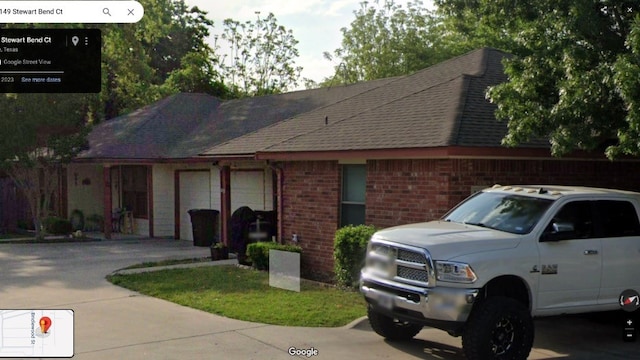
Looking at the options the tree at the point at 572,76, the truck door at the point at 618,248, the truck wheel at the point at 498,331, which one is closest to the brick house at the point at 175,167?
the tree at the point at 572,76

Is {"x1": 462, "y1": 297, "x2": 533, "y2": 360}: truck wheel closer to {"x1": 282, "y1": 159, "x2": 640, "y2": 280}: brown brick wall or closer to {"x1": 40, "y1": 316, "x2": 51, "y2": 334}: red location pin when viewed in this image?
{"x1": 282, "y1": 159, "x2": 640, "y2": 280}: brown brick wall

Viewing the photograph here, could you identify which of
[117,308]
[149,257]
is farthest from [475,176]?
[149,257]

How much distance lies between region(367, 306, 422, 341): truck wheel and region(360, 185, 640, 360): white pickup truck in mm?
12

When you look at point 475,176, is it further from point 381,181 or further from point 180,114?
point 180,114

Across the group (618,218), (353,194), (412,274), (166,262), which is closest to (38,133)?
(166,262)

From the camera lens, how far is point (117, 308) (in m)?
10.0

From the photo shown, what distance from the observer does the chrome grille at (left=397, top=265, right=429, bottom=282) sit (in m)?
7.05

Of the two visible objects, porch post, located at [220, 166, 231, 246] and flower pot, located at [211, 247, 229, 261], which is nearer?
flower pot, located at [211, 247, 229, 261]

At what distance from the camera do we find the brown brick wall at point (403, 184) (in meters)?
10.9

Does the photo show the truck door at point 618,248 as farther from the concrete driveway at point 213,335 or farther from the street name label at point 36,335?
the street name label at point 36,335

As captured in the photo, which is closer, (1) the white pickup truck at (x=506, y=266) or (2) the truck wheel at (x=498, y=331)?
(2) the truck wheel at (x=498, y=331)

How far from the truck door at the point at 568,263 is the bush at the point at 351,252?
12.7ft

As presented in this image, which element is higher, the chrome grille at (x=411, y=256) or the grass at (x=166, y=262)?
the chrome grille at (x=411, y=256)

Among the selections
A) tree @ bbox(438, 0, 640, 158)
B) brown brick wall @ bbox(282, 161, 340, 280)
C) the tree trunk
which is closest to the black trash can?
the tree trunk
